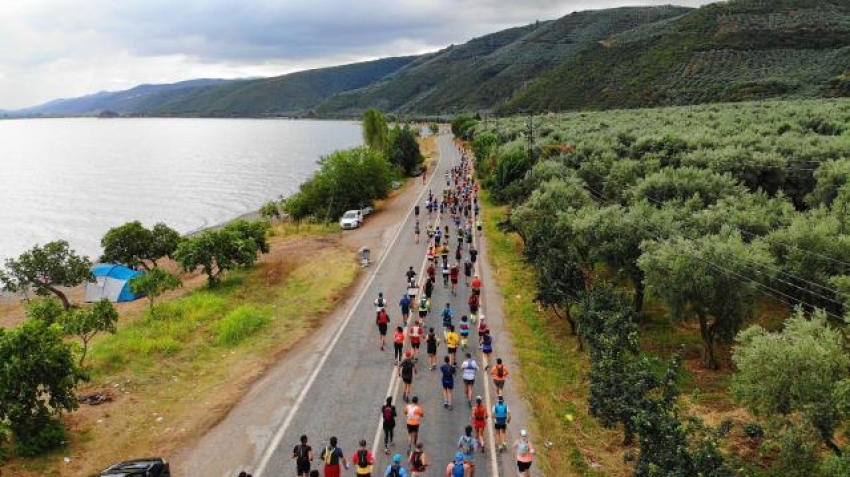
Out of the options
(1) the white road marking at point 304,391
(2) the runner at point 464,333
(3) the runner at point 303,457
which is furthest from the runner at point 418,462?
(2) the runner at point 464,333

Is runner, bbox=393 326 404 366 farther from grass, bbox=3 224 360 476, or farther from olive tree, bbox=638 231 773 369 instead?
olive tree, bbox=638 231 773 369

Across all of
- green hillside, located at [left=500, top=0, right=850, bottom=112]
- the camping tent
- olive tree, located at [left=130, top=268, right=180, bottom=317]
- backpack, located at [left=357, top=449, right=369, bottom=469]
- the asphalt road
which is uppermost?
green hillside, located at [left=500, top=0, right=850, bottom=112]

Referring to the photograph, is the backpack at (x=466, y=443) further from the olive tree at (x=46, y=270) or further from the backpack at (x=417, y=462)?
the olive tree at (x=46, y=270)

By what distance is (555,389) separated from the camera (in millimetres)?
19469

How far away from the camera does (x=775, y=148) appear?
1443 inches

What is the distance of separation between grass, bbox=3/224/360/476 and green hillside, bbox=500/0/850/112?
Answer: 75.8 m

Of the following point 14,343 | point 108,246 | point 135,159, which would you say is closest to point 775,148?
point 14,343

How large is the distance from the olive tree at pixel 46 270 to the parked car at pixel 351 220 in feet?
62.8

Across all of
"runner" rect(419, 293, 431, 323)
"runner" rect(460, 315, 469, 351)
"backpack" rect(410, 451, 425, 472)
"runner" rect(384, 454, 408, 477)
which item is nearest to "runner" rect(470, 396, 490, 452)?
"backpack" rect(410, 451, 425, 472)

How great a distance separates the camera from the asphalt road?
1497cm

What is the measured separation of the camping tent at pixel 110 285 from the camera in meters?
38.7

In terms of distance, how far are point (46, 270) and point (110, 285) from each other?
16.4ft

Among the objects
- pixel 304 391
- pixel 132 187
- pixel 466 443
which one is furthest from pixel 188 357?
pixel 132 187

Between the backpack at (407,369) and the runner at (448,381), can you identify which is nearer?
the runner at (448,381)
